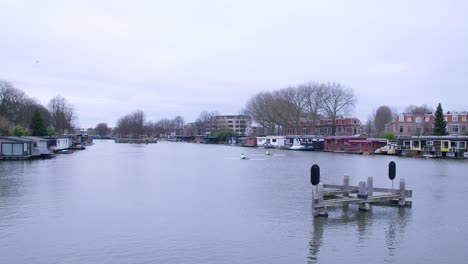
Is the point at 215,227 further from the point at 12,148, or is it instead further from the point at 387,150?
the point at 387,150

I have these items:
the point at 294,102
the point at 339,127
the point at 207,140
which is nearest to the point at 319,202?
the point at 294,102

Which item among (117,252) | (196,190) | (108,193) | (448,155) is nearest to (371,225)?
(117,252)

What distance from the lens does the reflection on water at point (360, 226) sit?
1506 cm

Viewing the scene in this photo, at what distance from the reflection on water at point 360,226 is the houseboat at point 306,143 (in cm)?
7669

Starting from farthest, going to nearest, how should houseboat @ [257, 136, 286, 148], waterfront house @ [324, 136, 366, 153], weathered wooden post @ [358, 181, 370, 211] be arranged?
1. houseboat @ [257, 136, 286, 148]
2. waterfront house @ [324, 136, 366, 153]
3. weathered wooden post @ [358, 181, 370, 211]

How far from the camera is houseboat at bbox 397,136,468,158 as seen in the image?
226 feet

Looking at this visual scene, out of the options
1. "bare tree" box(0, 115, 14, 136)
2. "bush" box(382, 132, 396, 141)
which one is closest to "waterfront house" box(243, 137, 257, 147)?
"bush" box(382, 132, 396, 141)

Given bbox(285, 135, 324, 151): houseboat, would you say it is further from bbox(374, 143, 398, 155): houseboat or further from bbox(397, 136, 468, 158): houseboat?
bbox(397, 136, 468, 158): houseboat

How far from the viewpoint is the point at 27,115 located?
316 ft

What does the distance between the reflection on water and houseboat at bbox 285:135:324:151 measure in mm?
76687

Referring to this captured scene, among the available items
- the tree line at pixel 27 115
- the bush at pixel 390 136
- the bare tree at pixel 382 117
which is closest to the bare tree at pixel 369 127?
the bare tree at pixel 382 117

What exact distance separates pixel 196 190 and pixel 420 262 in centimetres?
1624

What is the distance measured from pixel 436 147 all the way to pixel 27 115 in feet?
269

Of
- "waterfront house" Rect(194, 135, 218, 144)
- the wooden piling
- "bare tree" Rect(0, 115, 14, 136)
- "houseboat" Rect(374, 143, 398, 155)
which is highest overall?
"bare tree" Rect(0, 115, 14, 136)
